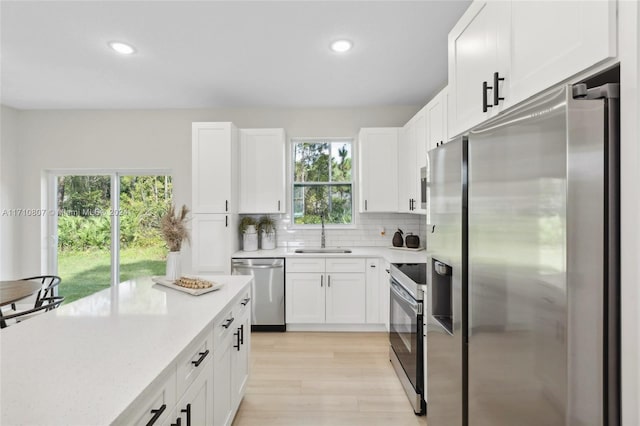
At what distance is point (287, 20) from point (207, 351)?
2.22m

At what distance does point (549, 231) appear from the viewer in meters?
0.83

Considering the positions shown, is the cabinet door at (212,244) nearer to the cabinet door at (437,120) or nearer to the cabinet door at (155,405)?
the cabinet door at (437,120)

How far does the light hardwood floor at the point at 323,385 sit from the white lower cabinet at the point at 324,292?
0.24 m

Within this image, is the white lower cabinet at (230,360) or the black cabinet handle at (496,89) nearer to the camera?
the black cabinet handle at (496,89)

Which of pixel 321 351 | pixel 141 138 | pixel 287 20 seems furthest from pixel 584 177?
pixel 141 138

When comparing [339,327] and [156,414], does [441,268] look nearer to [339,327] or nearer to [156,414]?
[156,414]

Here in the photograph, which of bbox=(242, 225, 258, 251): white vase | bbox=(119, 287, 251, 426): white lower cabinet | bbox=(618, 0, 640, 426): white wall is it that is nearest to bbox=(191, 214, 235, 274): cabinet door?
bbox=(242, 225, 258, 251): white vase

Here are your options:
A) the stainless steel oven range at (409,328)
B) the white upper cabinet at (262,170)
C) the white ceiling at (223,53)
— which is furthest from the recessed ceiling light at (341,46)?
the stainless steel oven range at (409,328)

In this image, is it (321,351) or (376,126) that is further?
(376,126)

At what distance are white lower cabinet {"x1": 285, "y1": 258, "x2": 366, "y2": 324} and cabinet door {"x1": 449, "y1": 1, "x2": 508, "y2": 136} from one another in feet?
8.04

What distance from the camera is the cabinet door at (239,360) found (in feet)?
6.76

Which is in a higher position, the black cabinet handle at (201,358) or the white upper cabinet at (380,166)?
the white upper cabinet at (380,166)

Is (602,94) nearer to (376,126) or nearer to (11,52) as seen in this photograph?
(376,126)

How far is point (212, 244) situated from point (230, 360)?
82.5 inches
